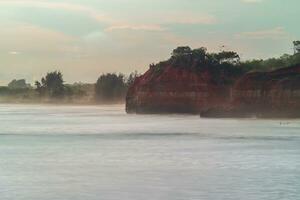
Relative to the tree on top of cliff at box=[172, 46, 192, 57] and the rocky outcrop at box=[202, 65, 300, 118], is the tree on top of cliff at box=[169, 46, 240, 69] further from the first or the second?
the rocky outcrop at box=[202, 65, 300, 118]

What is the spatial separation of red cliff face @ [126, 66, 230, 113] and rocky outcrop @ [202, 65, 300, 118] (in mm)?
15714

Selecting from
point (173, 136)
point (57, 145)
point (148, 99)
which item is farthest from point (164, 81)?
point (57, 145)

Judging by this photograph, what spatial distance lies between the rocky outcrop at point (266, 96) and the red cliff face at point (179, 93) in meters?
15.7

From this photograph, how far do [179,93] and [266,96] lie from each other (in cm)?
2858

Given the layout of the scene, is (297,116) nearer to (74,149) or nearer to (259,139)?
(259,139)

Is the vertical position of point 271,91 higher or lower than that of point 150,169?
higher

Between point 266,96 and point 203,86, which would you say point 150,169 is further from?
point 203,86

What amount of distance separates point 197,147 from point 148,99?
311ft

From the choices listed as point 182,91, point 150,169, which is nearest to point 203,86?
point 182,91

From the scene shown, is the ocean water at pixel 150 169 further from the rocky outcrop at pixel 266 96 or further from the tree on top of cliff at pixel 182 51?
the tree on top of cliff at pixel 182 51

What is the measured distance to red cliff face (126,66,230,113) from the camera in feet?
479

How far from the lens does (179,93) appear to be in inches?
5778

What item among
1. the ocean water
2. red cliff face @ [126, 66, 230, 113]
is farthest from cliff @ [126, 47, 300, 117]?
the ocean water

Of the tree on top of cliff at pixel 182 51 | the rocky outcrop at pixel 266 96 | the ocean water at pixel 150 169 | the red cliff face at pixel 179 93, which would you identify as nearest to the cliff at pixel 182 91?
the red cliff face at pixel 179 93
